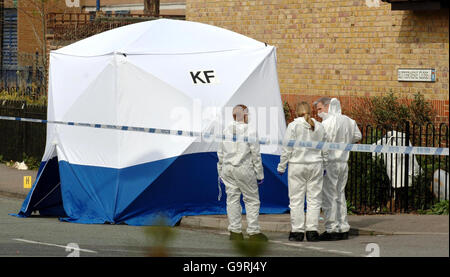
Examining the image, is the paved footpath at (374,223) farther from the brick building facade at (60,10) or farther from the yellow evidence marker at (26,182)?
the brick building facade at (60,10)

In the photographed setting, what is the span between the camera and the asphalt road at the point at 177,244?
10.4 m

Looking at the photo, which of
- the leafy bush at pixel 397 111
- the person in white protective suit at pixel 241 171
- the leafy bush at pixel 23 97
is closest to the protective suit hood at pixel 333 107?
the person in white protective suit at pixel 241 171

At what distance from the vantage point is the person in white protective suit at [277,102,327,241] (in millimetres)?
11406

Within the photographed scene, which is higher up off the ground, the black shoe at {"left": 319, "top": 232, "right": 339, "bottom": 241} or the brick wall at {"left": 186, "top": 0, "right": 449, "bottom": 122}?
the brick wall at {"left": 186, "top": 0, "right": 449, "bottom": 122}

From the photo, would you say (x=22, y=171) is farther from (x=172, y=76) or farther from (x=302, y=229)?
(x=302, y=229)

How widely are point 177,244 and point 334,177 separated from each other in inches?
92.4

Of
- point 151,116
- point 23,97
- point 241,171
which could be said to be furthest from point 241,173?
point 23,97

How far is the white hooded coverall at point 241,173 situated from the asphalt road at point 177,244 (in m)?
0.38

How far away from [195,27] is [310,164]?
4.38 metres

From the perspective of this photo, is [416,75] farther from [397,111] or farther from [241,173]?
[241,173]

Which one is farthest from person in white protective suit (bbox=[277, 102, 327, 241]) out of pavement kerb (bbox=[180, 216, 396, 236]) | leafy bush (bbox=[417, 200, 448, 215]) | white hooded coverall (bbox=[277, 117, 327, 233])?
leafy bush (bbox=[417, 200, 448, 215])

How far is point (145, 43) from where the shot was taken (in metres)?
14.2

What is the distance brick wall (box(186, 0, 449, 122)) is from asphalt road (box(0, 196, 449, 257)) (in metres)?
6.62

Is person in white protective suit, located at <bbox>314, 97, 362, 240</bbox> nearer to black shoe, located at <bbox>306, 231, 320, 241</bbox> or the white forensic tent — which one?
black shoe, located at <bbox>306, 231, 320, 241</bbox>
